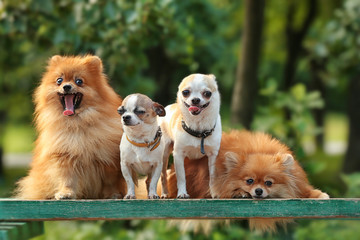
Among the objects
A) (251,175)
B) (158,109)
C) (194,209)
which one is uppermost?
(158,109)

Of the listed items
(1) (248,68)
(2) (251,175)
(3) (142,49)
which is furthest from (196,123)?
(3) (142,49)

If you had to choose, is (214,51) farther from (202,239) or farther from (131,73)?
(202,239)

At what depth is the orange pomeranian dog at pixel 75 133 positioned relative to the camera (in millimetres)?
2914

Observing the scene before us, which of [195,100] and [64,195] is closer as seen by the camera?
[195,100]

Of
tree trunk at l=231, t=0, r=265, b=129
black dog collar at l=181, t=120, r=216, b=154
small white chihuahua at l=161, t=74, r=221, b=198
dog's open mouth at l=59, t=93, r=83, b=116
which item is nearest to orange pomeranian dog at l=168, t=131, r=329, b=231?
small white chihuahua at l=161, t=74, r=221, b=198

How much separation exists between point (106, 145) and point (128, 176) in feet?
0.85

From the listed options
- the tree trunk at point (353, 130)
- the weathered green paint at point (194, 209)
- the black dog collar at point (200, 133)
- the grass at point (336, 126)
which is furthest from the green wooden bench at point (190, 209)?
the grass at point (336, 126)

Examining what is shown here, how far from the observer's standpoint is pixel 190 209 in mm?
2723

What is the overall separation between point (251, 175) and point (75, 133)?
103 cm

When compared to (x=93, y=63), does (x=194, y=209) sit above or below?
below

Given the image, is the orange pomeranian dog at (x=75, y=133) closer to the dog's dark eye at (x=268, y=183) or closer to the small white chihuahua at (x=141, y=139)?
the small white chihuahua at (x=141, y=139)

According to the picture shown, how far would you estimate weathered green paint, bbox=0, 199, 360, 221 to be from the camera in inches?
107

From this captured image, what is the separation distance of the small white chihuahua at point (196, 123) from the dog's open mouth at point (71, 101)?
22.1 inches

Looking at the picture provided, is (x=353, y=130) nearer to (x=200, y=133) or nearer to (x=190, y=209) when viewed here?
(x=200, y=133)
